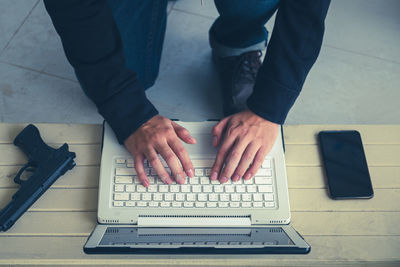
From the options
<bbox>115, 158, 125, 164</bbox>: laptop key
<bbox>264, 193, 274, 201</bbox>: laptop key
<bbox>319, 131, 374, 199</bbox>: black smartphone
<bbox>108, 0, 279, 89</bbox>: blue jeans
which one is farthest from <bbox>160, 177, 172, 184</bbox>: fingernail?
<bbox>108, 0, 279, 89</bbox>: blue jeans

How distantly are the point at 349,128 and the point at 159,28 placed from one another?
0.69 metres

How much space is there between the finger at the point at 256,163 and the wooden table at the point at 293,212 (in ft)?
0.27

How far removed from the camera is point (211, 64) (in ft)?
5.05

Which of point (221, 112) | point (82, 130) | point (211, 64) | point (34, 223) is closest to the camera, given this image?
point (34, 223)

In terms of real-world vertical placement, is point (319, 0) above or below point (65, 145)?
above

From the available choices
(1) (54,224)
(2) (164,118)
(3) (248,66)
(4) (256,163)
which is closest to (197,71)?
(3) (248,66)

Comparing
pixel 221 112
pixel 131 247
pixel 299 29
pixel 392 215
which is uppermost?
pixel 299 29

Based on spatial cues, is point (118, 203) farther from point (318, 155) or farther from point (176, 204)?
point (318, 155)

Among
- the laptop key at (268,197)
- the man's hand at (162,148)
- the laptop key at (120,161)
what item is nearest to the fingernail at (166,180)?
the man's hand at (162,148)

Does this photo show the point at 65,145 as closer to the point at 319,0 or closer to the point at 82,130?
the point at 82,130

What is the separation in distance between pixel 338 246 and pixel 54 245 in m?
0.57

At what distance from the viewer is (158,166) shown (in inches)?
30.2

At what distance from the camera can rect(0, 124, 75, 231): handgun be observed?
746 mm

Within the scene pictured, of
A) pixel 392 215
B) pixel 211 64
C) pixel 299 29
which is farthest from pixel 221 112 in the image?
pixel 392 215
